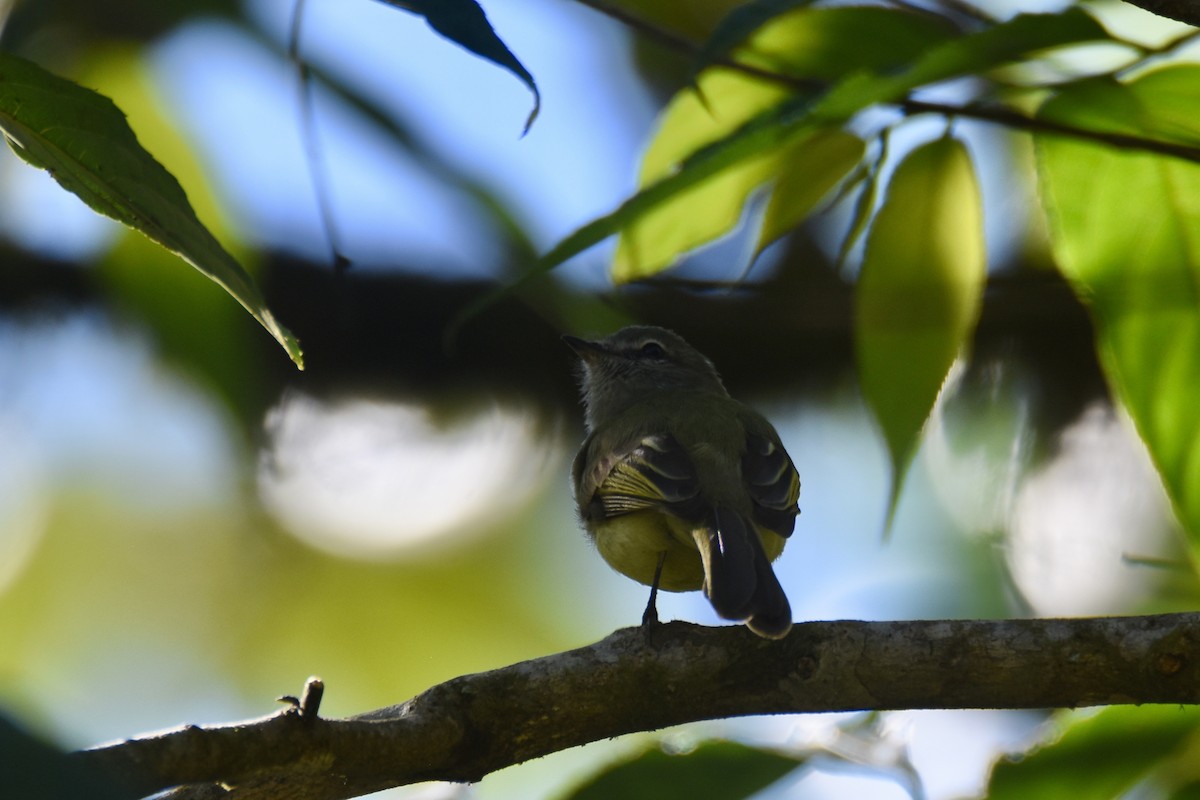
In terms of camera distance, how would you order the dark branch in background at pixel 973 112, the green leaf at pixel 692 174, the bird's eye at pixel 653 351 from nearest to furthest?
the green leaf at pixel 692 174
the dark branch in background at pixel 973 112
the bird's eye at pixel 653 351

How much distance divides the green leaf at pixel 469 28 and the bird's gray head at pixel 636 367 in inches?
147

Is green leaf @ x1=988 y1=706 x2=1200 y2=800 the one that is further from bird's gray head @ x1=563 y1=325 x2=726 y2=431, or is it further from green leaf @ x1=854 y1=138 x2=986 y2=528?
bird's gray head @ x1=563 y1=325 x2=726 y2=431

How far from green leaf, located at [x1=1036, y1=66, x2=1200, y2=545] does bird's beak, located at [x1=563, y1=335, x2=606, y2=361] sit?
10.2 ft

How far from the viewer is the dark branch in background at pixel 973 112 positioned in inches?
86.4

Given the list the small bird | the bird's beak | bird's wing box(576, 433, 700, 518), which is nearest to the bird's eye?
the bird's beak

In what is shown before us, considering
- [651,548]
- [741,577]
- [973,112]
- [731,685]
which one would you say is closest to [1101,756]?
[731,685]

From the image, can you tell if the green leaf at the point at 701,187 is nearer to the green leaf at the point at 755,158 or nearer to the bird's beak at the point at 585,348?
the green leaf at the point at 755,158

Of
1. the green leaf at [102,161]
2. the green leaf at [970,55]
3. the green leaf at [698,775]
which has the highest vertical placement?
the green leaf at [970,55]

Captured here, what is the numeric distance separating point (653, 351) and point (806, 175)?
9.64 feet

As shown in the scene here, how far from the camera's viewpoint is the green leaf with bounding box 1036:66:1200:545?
2.29 m

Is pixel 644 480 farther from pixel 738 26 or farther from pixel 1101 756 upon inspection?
pixel 738 26

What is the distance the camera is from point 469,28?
1.49 metres

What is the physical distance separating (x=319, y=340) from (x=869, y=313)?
278 cm

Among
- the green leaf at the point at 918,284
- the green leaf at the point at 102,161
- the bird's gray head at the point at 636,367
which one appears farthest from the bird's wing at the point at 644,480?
the green leaf at the point at 102,161
